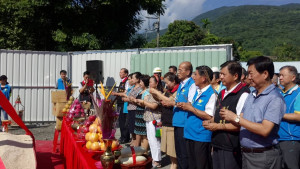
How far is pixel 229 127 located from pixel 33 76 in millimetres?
9169

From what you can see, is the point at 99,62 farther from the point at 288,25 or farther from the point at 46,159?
the point at 288,25

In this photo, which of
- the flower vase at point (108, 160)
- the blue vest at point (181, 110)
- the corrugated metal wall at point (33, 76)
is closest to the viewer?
the flower vase at point (108, 160)

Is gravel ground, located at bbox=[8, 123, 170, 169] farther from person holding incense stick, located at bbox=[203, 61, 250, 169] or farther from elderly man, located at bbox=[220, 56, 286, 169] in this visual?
elderly man, located at bbox=[220, 56, 286, 169]

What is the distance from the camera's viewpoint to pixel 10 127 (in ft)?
33.9

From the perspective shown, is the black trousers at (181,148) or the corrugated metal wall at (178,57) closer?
the black trousers at (181,148)

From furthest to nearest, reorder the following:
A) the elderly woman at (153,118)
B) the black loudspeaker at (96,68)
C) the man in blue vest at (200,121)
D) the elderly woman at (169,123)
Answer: the black loudspeaker at (96,68)
the elderly woman at (153,118)
the elderly woman at (169,123)
the man in blue vest at (200,121)

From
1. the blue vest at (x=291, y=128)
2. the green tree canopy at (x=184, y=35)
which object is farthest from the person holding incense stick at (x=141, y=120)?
the green tree canopy at (x=184, y=35)

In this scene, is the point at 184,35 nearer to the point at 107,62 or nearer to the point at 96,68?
the point at 107,62

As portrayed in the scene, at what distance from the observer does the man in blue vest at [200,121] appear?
3604 mm

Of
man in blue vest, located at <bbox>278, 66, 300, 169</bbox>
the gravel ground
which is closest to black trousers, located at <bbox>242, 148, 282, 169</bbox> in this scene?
man in blue vest, located at <bbox>278, 66, 300, 169</bbox>

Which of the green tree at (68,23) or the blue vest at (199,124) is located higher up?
the green tree at (68,23)

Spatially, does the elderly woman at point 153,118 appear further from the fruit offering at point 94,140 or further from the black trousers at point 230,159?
the black trousers at point 230,159

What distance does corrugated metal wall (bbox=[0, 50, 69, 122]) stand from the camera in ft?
34.8

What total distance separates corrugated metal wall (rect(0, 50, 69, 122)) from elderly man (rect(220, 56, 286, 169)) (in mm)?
9307
